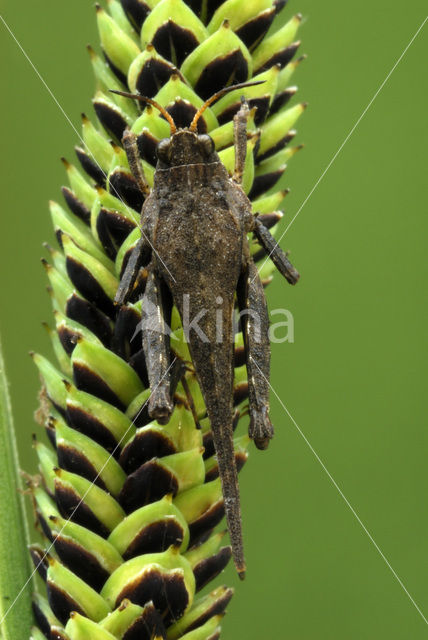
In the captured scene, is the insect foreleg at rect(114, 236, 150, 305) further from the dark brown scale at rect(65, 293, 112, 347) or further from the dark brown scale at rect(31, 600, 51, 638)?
the dark brown scale at rect(31, 600, 51, 638)

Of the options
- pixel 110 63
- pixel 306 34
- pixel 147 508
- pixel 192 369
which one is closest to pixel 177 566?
pixel 147 508

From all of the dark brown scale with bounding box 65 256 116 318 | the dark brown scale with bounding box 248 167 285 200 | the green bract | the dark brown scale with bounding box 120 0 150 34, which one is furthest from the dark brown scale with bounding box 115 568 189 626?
the dark brown scale with bounding box 120 0 150 34

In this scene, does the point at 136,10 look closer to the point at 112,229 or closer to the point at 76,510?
the point at 112,229

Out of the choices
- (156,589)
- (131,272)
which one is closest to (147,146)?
(131,272)

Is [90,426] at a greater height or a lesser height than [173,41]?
lesser

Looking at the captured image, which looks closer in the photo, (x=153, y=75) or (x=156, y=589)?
(x=156, y=589)

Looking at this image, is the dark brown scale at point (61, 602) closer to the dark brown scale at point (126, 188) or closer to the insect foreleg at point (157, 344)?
the insect foreleg at point (157, 344)

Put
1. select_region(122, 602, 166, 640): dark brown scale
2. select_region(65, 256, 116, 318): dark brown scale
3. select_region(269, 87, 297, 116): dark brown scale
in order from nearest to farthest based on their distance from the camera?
select_region(122, 602, 166, 640): dark brown scale
select_region(65, 256, 116, 318): dark brown scale
select_region(269, 87, 297, 116): dark brown scale
